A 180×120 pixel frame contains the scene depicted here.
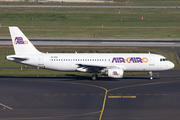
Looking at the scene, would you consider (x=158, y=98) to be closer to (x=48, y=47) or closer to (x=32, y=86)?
(x=32, y=86)

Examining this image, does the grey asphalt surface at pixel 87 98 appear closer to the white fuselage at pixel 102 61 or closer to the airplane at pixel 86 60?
the airplane at pixel 86 60

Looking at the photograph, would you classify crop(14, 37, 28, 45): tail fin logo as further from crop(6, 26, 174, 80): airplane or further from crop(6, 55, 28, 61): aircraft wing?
crop(6, 55, 28, 61): aircraft wing

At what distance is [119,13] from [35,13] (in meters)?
40.0

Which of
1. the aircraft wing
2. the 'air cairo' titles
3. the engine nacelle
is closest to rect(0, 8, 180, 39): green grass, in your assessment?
the 'air cairo' titles

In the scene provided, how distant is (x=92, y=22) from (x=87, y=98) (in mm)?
84881

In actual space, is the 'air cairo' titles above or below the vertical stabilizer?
below

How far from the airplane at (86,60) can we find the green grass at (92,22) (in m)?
42.6

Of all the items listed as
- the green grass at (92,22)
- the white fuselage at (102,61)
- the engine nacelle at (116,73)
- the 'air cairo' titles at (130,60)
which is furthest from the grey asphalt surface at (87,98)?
the green grass at (92,22)

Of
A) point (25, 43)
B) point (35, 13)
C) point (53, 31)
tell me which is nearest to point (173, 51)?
point (25, 43)

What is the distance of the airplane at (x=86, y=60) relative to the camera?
5034 centimetres

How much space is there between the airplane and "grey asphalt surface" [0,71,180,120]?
2.16 metres

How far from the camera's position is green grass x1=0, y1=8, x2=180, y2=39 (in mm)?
96938

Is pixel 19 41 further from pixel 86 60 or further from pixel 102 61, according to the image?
pixel 102 61

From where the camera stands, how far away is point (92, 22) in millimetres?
121000
